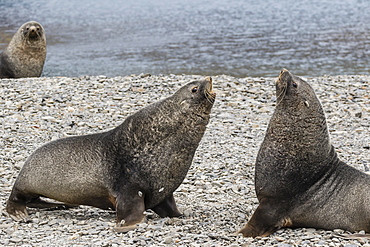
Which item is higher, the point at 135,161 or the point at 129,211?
the point at 135,161

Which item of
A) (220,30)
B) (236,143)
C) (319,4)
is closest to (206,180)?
(236,143)

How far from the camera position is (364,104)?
10.6 meters

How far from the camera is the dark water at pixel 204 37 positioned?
58.0 ft

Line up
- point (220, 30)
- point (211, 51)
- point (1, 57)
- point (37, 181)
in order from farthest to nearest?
point (220, 30) < point (211, 51) < point (1, 57) < point (37, 181)

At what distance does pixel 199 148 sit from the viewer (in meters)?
8.18

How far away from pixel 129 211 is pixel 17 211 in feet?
3.97

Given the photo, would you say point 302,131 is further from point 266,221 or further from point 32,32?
point 32,32

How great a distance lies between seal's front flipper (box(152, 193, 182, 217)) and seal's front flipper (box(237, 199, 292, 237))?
787 millimetres

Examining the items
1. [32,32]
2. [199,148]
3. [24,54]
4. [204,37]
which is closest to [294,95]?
[199,148]

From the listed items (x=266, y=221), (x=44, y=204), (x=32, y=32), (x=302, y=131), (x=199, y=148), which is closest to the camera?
(x=266, y=221)

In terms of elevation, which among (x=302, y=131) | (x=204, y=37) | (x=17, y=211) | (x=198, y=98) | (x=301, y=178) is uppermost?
(x=198, y=98)

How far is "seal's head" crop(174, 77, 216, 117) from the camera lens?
17.6 feet

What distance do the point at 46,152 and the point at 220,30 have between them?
68.3 feet

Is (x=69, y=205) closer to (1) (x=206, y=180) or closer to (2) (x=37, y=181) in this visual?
(2) (x=37, y=181)
